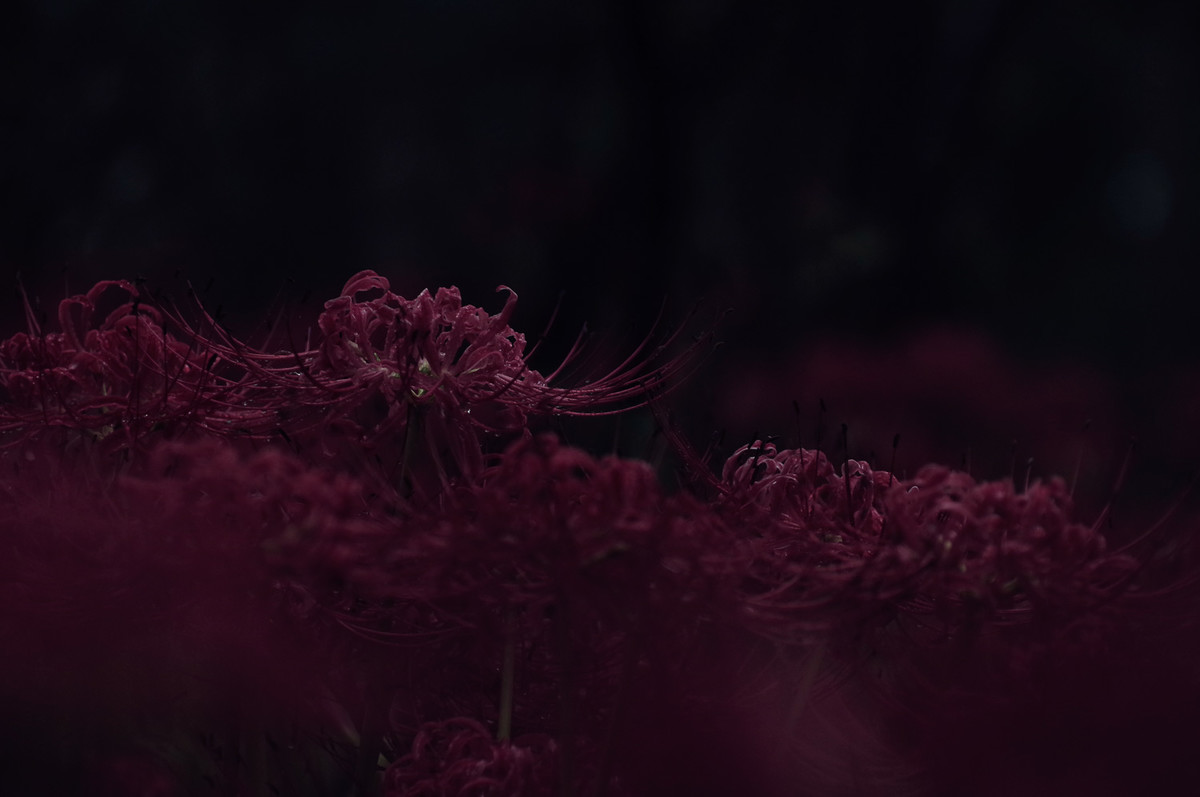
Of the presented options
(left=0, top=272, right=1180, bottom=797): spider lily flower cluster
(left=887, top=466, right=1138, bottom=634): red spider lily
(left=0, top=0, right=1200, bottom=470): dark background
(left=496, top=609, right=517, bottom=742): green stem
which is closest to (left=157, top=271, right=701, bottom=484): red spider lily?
(left=0, top=272, right=1180, bottom=797): spider lily flower cluster

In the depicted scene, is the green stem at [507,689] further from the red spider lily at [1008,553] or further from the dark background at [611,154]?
the dark background at [611,154]

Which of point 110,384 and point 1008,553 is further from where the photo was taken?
point 110,384

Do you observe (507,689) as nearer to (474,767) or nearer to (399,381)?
(474,767)

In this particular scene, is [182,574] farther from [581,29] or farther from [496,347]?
[581,29]

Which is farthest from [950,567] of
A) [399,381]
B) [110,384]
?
[110,384]

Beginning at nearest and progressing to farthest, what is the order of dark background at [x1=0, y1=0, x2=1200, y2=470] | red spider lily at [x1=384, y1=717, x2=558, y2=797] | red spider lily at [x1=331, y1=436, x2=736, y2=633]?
red spider lily at [x1=331, y1=436, x2=736, y2=633], red spider lily at [x1=384, y1=717, x2=558, y2=797], dark background at [x1=0, y1=0, x2=1200, y2=470]

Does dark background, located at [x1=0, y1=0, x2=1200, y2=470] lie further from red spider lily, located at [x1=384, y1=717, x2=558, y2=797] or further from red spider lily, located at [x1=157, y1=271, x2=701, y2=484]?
red spider lily, located at [x1=384, y1=717, x2=558, y2=797]

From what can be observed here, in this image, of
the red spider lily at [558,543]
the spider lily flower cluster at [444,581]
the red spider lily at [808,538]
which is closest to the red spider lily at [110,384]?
the spider lily flower cluster at [444,581]
